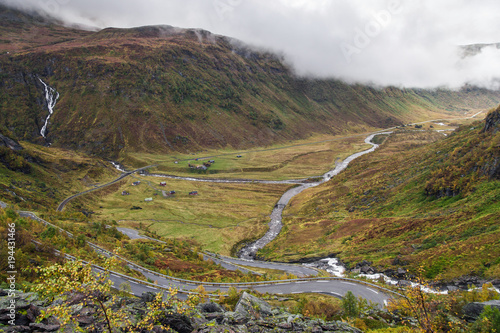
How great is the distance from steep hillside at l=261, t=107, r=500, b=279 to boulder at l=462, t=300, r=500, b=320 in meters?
7.33

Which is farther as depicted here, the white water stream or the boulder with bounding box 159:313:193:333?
the white water stream

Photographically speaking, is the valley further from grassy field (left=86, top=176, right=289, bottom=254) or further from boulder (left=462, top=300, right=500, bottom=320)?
grassy field (left=86, top=176, right=289, bottom=254)

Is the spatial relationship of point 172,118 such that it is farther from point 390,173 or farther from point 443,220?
point 443,220

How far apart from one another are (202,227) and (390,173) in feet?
193

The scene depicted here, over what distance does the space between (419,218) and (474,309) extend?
32560 mm

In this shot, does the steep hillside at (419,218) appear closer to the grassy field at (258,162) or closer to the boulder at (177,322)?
the boulder at (177,322)

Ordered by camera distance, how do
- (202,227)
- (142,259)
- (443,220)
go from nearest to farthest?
(142,259), (443,220), (202,227)

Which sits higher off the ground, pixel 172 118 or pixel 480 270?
pixel 172 118

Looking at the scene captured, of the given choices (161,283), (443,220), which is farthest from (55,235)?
(443,220)

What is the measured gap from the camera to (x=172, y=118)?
185375 millimetres

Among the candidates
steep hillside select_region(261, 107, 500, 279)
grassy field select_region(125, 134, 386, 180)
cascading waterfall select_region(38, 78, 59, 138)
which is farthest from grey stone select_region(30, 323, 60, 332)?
cascading waterfall select_region(38, 78, 59, 138)

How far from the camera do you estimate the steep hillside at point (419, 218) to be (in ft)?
115

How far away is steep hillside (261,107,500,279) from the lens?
34.9 meters

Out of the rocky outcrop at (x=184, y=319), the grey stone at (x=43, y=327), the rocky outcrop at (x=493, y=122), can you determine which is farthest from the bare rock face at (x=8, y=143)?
the rocky outcrop at (x=493, y=122)
